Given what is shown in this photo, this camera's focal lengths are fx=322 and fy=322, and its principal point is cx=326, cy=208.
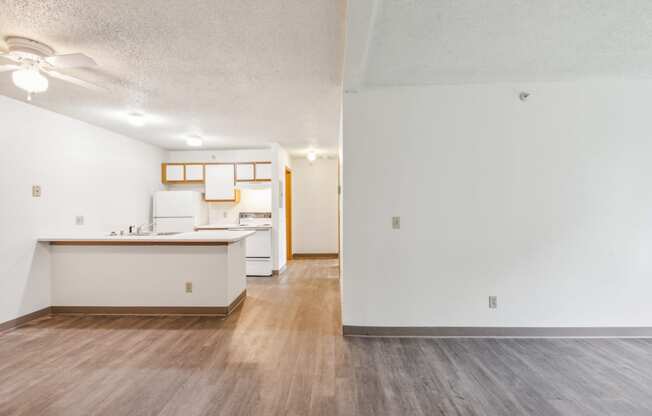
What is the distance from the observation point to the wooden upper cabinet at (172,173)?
6293 millimetres

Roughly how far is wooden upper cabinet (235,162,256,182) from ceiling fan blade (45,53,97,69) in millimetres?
3931

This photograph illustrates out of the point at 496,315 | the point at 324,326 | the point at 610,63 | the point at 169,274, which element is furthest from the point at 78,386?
the point at 610,63

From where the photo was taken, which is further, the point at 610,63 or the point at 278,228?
the point at 278,228

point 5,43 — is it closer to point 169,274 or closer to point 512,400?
point 169,274

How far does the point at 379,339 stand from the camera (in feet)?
10.0

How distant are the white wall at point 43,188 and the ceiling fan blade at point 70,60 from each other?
1.77m

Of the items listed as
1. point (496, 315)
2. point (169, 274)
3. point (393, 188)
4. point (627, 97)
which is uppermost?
point (627, 97)

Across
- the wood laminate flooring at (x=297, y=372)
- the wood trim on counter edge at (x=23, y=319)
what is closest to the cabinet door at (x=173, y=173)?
the wood trim on counter edge at (x=23, y=319)

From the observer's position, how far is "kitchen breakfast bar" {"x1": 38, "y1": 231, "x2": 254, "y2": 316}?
3.80 meters

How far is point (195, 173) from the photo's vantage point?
6.31m

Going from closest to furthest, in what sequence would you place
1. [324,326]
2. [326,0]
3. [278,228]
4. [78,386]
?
[326,0]
[78,386]
[324,326]
[278,228]

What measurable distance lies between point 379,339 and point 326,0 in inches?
109

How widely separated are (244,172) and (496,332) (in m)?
4.92

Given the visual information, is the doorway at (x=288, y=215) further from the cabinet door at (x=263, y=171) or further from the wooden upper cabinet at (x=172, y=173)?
the wooden upper cabinet at (x=172, y=173)
